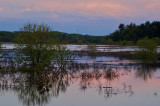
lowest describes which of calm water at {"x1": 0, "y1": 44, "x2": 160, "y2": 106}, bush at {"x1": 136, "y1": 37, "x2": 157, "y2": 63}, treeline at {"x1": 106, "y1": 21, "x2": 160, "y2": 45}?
calm water at {"x1": 0, "y1": 44, "x2": 160, "y2": 106}

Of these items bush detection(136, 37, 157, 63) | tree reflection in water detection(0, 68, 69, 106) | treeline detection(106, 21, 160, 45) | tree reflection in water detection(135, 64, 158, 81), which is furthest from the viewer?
treeline detection(106, 21, 160, 45)

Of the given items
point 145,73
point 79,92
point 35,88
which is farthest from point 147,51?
point 35,88

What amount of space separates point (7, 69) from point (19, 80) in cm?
544

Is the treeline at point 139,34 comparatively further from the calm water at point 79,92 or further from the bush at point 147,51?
the calm water at point 79,92

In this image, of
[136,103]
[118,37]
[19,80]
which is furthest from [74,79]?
[118,37]

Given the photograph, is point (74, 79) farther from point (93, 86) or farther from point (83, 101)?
point (83, 101)

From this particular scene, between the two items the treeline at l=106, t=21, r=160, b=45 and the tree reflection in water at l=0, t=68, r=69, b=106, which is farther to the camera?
the treeline at l=106, t=21, r=160, b=45

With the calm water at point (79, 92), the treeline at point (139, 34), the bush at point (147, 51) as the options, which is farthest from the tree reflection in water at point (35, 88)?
the treeline at point (139, 34)

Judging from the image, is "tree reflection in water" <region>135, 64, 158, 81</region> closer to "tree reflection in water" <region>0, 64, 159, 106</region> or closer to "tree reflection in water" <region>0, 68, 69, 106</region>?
"tree reflection in water" <region>0, 64, 159, 106</region>

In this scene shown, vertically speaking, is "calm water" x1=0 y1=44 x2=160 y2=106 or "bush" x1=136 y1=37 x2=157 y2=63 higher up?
"bush" x1=136 y1=37 x2=157 y2=63

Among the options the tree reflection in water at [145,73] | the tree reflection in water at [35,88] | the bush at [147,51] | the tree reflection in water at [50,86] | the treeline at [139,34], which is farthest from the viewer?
the treeline at [139,34]

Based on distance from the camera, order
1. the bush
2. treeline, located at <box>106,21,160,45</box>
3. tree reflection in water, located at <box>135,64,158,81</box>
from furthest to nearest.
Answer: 1. treeline, located at <box>106,21,160,45</box>
2. the bush
3. tree reflection in water, located at <box>135,64,158,81</box>

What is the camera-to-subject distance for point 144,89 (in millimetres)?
17953

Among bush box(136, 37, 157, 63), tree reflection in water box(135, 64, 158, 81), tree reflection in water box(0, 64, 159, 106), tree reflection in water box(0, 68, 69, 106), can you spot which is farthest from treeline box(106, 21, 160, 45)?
tree reflection in water box(0, 68, 69, 106)
